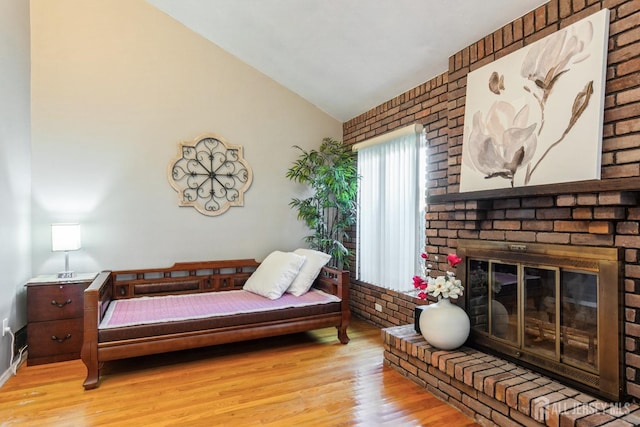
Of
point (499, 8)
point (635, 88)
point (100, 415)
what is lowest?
point (100, 415)

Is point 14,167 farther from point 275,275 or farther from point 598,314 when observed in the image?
point 598,314

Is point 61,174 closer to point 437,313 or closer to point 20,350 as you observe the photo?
point 20,350

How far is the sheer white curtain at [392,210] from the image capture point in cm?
331

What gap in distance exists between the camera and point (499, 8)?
7.40ft

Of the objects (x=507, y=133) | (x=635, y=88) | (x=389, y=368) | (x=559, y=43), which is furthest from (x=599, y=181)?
(x=389, y=368)

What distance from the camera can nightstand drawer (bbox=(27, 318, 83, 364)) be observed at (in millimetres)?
2846

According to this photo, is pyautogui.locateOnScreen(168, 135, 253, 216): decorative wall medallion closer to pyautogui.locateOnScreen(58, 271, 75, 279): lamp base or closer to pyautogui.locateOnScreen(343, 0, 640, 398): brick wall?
pyautogui.locateOnScreen(58, 271, 75, 279): lamp base

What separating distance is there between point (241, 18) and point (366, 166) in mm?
1997

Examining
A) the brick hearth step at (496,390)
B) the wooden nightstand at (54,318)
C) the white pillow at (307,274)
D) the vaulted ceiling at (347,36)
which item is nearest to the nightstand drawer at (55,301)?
the wooden nightstand at (54,318)

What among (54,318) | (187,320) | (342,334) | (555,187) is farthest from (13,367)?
(555,187)

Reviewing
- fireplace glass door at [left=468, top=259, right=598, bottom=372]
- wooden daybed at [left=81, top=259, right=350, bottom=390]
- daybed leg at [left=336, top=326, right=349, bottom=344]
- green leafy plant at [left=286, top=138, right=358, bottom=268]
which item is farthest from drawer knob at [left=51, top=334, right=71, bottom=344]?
fireplace glass door at [left=468, top=259, right=598, bottom=372]

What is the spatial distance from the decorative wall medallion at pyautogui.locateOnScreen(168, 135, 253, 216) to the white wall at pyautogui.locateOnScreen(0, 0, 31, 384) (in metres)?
1.24

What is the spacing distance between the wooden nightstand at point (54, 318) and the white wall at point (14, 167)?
0.16 meters

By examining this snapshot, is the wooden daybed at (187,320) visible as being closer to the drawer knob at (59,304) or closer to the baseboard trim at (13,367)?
the drawer knob at (59,304)
